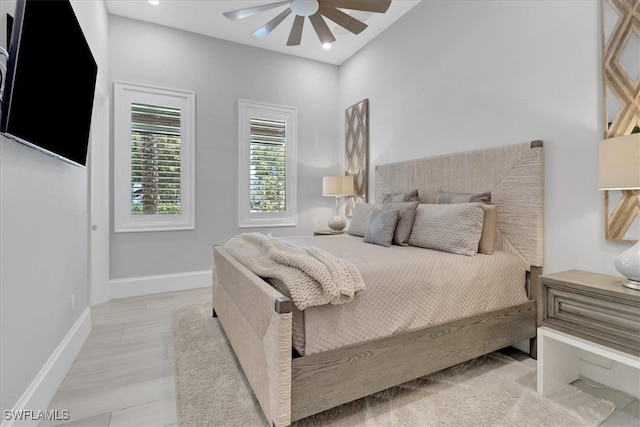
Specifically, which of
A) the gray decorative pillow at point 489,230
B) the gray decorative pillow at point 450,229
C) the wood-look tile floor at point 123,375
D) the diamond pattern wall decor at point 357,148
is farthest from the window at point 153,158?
the gray decorative pillow at point 489,230

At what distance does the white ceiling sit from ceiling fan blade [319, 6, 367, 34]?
50 cm

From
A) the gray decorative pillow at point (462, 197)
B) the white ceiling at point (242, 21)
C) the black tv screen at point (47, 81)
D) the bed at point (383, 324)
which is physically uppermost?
the white ceiling at point (242, 21)

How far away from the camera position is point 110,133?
357 cm

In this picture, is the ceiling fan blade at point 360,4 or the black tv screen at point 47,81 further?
the ceiling fan blade at point 360,4

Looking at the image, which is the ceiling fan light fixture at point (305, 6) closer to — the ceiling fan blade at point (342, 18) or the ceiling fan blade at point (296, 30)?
the ceiling fan blade at point (342, 18)

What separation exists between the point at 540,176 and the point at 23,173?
3091mm

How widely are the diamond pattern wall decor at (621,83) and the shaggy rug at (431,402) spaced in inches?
40.2

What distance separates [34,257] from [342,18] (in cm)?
262

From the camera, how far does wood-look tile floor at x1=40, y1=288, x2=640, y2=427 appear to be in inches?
64.4

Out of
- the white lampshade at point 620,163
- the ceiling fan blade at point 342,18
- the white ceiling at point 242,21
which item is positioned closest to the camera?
the white lampshade at point 620,163

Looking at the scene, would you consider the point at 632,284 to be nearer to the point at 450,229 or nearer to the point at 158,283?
the point at 450,229

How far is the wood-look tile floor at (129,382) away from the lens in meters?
1.64

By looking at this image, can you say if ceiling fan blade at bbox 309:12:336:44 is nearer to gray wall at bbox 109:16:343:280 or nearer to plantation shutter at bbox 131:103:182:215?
gray wall at bbox 109:16:343:280

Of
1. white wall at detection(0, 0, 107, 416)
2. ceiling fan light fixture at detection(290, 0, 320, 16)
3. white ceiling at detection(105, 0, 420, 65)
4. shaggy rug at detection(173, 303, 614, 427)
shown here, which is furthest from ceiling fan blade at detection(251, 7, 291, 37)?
shaggy rug at detection(173, 303, 614, 427)
